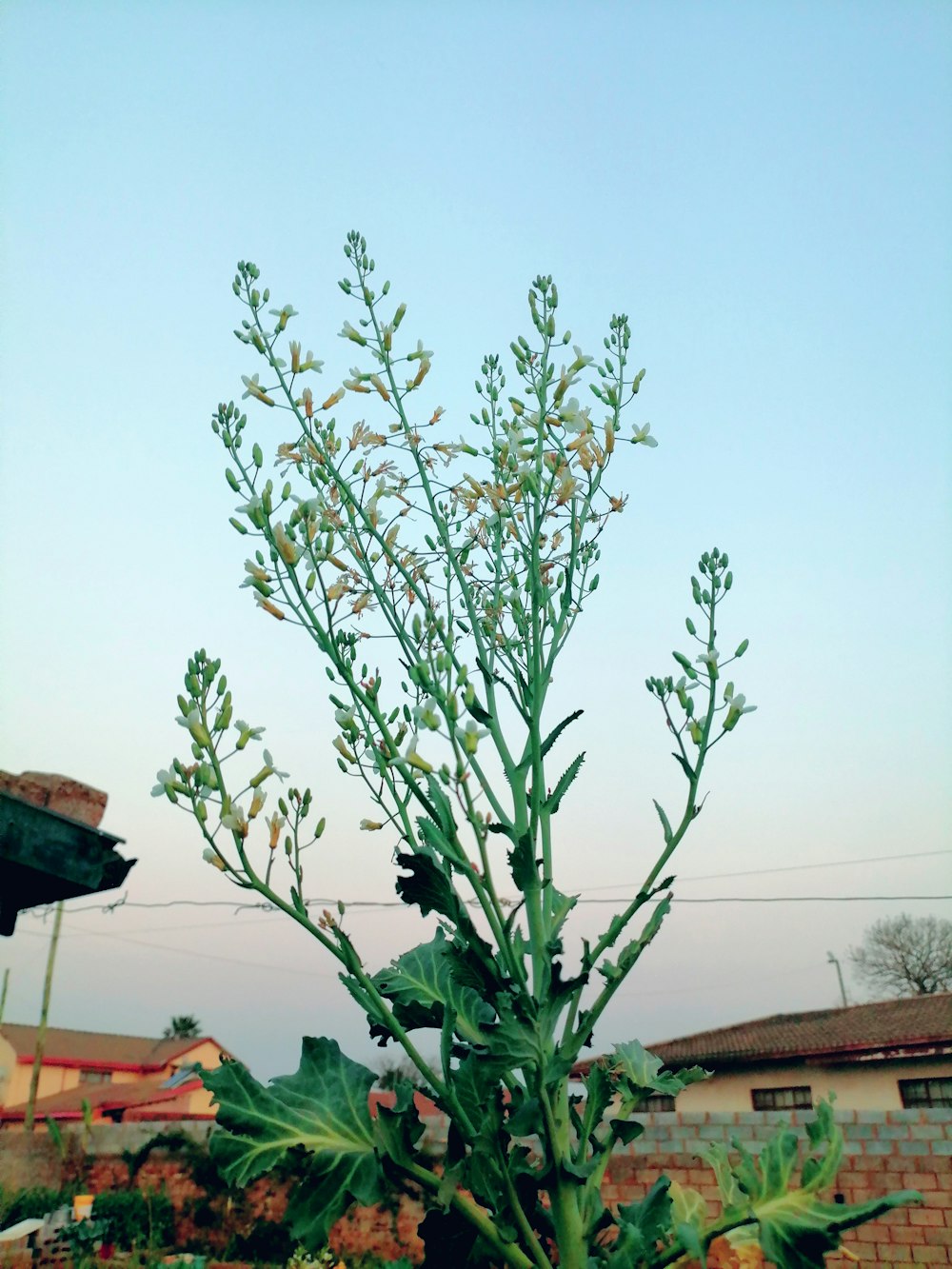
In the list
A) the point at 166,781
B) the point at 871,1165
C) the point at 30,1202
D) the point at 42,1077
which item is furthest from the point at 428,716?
the point at 42,1077

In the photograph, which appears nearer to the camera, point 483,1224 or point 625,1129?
point 483,1224

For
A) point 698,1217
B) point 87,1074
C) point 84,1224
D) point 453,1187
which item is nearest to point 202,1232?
point 84,1224

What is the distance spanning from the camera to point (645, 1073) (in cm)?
253

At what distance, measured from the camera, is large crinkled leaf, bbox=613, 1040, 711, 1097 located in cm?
247

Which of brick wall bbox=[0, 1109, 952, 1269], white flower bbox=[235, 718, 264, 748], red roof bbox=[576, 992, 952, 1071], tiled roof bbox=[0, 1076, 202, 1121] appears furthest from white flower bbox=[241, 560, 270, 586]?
tiled roof bbox=[0, 1076, 202, 1121]

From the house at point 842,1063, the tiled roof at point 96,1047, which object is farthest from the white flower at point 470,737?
the tiled roof at point 96,1047

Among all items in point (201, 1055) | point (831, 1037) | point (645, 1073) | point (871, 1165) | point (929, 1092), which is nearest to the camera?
point (645, 1073)

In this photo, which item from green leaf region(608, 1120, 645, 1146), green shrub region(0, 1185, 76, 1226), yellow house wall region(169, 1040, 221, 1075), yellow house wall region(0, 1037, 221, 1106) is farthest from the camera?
yellow house wall region(169, 1040, 221, 1075)

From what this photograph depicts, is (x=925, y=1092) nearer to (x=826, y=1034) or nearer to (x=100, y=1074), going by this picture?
(x=826, y=1034)

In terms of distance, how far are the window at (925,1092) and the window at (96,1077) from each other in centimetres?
3603

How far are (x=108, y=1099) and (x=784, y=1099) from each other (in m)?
26.3

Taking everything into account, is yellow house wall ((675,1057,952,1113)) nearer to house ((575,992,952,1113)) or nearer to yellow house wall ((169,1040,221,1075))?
house ((575,992,952,1113))

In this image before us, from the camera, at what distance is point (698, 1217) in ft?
8.99

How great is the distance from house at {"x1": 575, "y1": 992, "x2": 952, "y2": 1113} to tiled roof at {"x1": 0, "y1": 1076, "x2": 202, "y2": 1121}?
595 inches
